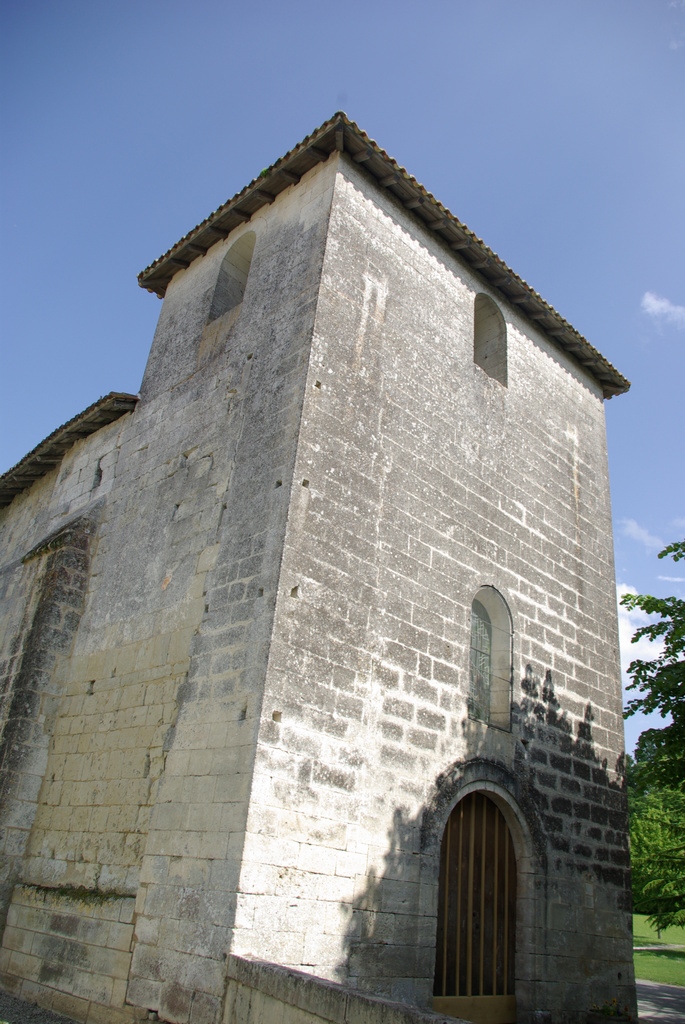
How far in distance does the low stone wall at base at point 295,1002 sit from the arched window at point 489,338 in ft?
23.4

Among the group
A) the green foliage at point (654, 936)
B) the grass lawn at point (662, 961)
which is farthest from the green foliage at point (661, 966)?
the green foliage at point (654, 936)

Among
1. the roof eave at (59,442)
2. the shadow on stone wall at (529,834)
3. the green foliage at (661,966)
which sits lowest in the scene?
the green foliage at (661,966)

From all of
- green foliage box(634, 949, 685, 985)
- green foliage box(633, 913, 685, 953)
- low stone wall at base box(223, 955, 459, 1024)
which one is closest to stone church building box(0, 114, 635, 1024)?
low stone wall at base box(223, 955, 459, 1024)

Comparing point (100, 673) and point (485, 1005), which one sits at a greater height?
point (100, 673)

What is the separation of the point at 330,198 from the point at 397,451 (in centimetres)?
281

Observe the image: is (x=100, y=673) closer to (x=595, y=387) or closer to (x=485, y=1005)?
(x=485, y=1005)

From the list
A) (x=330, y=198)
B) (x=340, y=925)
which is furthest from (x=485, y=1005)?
(x=330, y=198)

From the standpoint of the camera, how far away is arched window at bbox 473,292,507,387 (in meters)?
9.73

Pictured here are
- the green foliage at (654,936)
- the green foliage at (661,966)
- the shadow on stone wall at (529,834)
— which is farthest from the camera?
the green foliage at (654,936)

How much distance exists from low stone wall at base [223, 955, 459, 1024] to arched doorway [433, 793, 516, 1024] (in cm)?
233

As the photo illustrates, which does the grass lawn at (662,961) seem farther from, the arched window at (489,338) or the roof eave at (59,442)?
the roof eave at (59,442)

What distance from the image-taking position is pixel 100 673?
300 inches

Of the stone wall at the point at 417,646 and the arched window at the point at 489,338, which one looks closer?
the stone wall at the point at 417,646

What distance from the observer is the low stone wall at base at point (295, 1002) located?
3.58m
